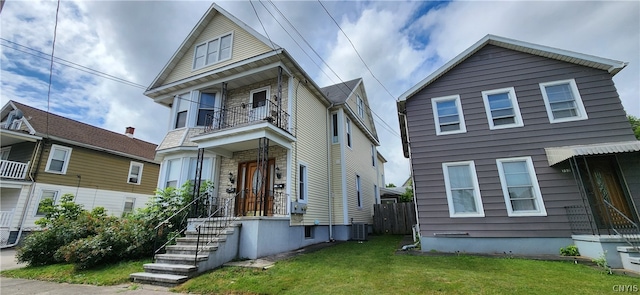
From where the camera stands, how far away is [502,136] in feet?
27.9

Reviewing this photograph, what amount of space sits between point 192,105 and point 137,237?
243 inches

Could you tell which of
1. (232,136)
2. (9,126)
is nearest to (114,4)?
(232,136)

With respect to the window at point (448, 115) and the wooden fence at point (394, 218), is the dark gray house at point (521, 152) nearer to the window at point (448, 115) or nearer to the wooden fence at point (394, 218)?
the window at point (448, 115)

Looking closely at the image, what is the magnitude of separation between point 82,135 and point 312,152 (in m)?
16.1

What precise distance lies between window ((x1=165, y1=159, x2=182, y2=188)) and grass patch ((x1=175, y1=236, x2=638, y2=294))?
6373 millimetres

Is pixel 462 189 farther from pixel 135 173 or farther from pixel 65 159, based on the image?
pixel 135 173

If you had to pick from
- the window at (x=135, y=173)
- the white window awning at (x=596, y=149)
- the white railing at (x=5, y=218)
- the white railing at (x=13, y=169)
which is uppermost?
the window at (x=135, y=173)

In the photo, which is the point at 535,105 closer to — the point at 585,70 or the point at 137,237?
the point at 585,70

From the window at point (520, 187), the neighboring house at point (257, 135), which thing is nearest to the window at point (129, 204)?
the neighboring house at point (257, 135)

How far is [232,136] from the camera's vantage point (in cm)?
950

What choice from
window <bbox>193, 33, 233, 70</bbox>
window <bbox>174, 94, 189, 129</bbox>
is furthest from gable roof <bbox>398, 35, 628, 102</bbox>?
window <bbox>174, 94, 189, 129</bbox>

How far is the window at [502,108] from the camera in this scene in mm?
8625

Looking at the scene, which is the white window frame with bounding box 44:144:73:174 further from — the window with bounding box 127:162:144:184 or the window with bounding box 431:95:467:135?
the window with bounding box 431:95:467:135

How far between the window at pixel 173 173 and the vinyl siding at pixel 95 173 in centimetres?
907
